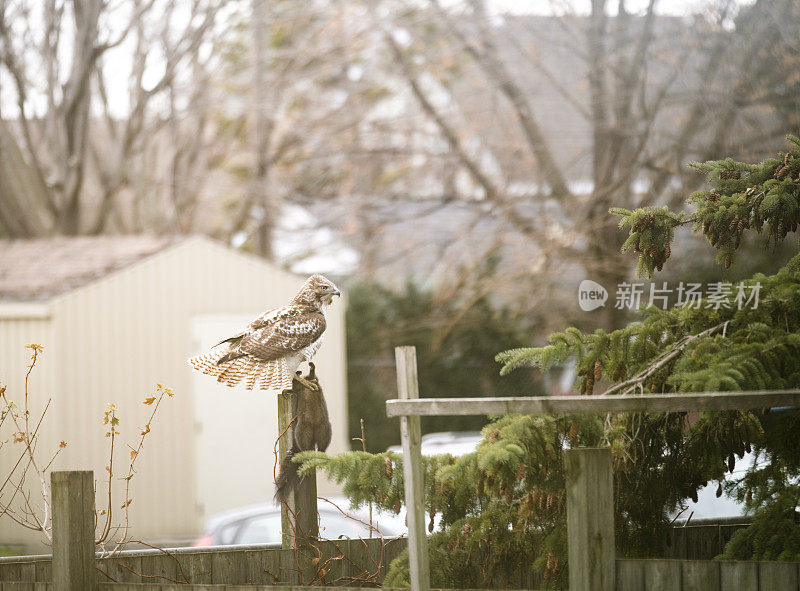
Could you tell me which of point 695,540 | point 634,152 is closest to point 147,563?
point 695,540

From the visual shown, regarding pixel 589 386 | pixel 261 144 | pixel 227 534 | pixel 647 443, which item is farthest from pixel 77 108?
pixel 647 443

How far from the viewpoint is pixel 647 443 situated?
3.91 metres

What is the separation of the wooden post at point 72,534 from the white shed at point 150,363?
645 cm

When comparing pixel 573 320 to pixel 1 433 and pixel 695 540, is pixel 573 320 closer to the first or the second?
pixel 1 433

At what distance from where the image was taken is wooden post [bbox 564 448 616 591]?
2.98 meters

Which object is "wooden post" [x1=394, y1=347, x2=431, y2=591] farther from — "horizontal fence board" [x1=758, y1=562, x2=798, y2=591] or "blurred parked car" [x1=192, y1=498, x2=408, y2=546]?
"blurred parked car" [x1=192, y1=498, x2=408, y2=546]

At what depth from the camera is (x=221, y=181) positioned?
16.7m

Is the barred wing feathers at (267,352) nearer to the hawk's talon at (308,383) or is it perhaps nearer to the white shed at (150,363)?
the hawk's talon at (308,383)

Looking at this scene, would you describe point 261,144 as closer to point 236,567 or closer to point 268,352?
point 268,352

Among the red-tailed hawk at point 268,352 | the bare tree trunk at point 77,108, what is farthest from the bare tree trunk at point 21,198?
the red-tailed hawk at point 268,352

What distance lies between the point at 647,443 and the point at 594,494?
39.0 inches

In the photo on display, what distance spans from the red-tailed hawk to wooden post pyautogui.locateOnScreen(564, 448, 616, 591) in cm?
133

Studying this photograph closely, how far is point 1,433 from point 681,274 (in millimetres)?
6424

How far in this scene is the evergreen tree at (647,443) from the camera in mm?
3600
